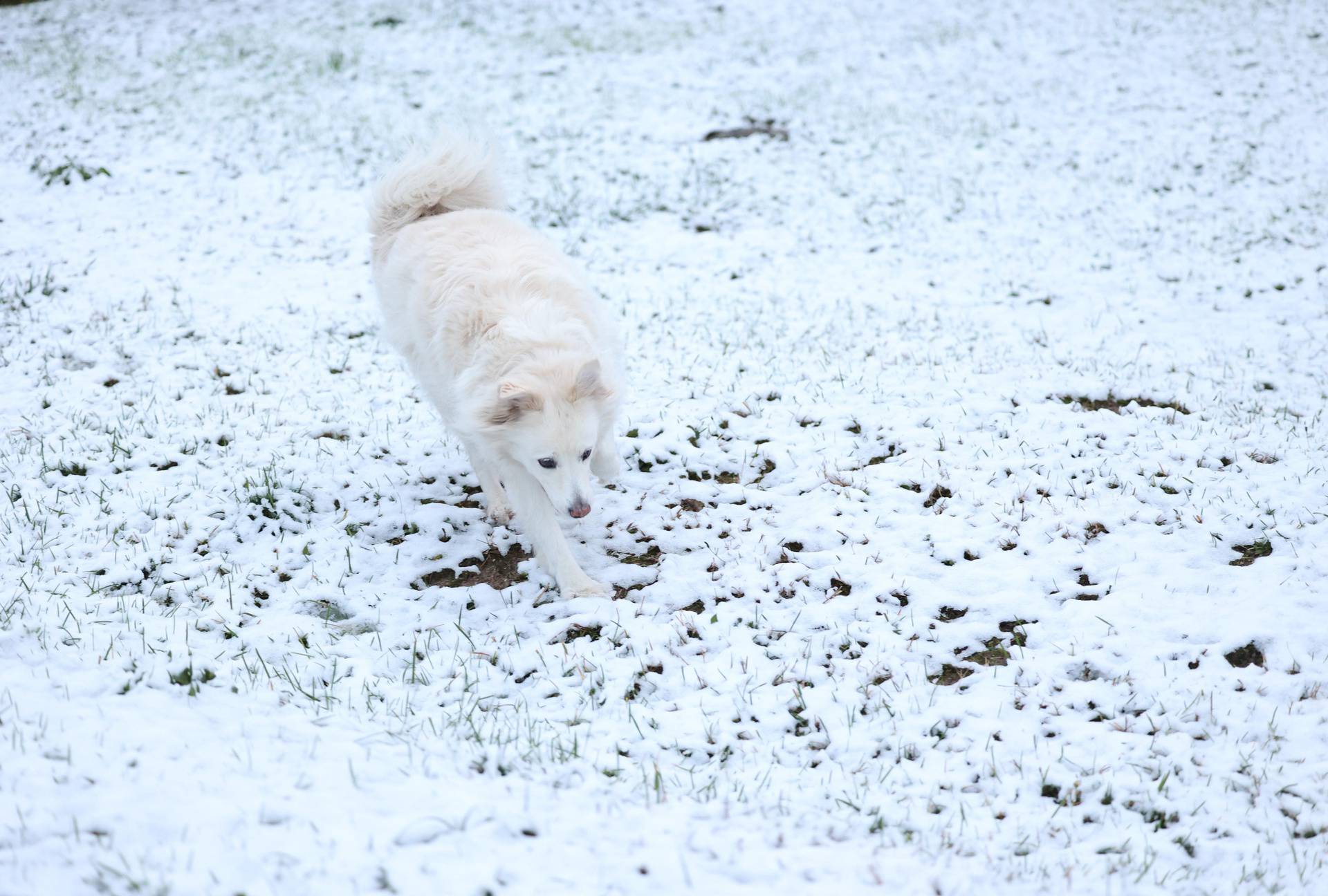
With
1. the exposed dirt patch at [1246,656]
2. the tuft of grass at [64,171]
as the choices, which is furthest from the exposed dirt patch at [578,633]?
the tuft of grass at [64,171]

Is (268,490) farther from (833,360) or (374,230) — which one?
(833,360)

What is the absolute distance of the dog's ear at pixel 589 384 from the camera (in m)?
4.63

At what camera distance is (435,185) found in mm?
6164

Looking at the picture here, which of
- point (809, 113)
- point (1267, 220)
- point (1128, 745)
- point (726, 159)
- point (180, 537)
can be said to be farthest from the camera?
point (809, 113)

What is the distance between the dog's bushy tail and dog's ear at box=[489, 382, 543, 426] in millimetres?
2238

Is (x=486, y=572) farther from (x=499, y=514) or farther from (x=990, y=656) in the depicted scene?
(x=990, y=656)

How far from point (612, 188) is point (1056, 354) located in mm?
6891

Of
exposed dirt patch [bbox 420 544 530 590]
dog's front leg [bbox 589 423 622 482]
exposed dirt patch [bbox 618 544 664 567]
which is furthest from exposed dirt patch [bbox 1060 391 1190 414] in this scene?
exposed dirt patch [bbox 420 544 530 590]

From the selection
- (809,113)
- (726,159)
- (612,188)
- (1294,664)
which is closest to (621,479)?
(1294,664)

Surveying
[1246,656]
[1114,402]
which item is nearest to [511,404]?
[1246,656]

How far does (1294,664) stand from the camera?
424 centimetres

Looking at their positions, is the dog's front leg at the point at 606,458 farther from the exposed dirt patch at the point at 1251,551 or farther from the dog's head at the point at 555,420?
the exposed dirt patch at the point at 1251,551

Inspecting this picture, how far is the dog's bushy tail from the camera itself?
611 centimetres

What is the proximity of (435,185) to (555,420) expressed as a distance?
2.44 meters
